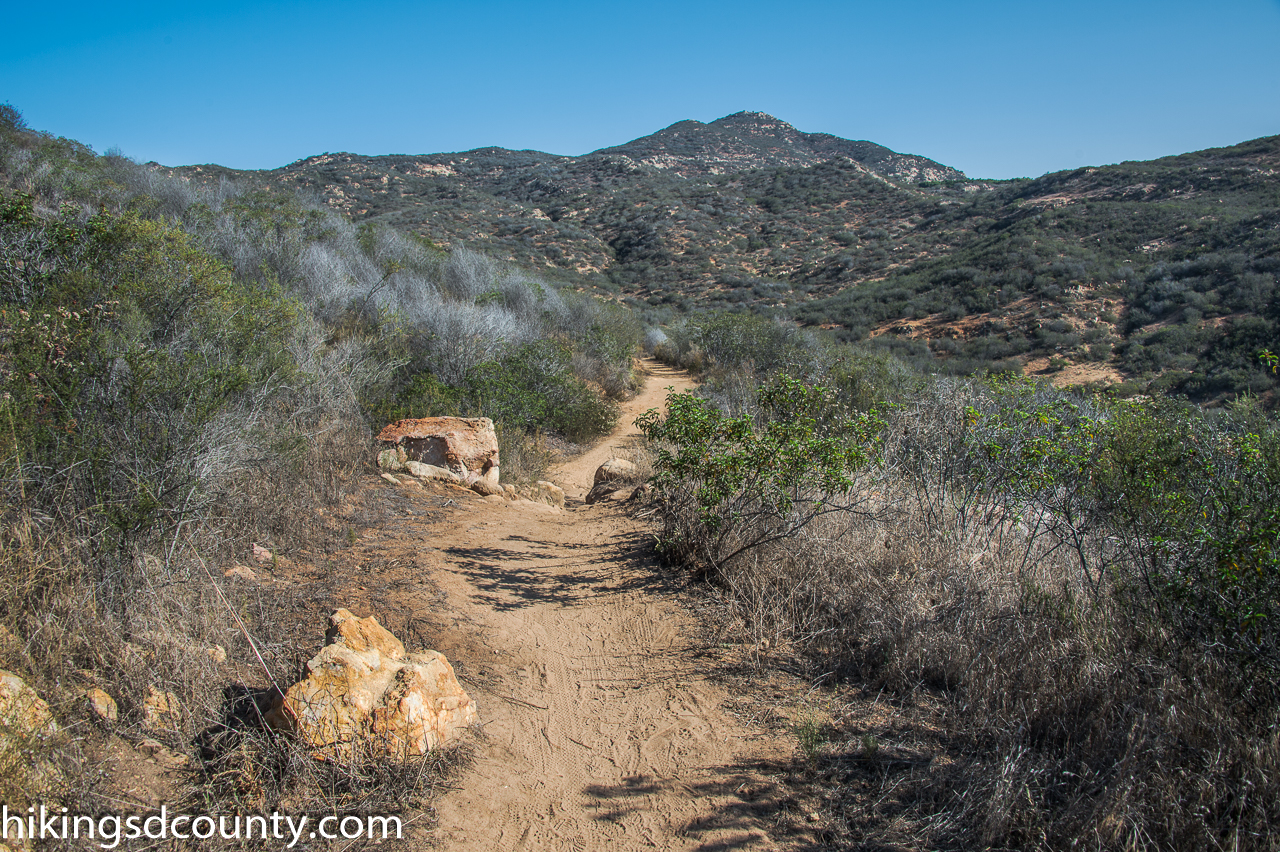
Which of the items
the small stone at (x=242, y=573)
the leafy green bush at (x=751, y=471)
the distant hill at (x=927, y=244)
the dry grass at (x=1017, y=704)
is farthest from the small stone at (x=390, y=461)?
the distant hill at (x=927, y=244)

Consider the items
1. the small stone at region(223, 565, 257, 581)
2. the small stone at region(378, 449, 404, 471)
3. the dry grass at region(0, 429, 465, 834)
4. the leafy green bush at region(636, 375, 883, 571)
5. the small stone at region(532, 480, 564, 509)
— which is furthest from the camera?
the small stone at region(532, 480, 564, 509)

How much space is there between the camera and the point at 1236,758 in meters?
2.12

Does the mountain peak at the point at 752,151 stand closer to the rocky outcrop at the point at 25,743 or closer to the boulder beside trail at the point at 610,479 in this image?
the boulder beside trail at the point at 610,479

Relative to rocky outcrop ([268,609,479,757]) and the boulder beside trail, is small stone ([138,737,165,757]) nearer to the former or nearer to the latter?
rocky outcrop ([268,609,479,757])

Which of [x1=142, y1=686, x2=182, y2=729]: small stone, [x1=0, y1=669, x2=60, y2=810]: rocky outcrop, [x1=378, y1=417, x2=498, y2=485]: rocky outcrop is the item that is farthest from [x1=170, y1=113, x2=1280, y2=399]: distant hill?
[x1=0, y1=669, x2=60, y2=810]: rocky outcrop

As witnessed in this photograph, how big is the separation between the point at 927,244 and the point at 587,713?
111ft

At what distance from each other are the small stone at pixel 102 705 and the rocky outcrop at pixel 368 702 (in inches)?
22.3

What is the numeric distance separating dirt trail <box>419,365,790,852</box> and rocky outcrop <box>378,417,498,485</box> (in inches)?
A: 58.8

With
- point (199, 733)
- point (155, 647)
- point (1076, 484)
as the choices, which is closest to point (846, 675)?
point (1076, 484)

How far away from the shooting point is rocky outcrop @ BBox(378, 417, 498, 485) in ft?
21.9

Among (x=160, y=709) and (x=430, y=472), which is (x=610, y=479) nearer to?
(x=430, y=472)

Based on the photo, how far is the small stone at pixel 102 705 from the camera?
239 centimetres

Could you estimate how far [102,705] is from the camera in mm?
2412

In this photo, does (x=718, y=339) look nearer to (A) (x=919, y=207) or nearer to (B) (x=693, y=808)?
(B) (x=693, y=808)
